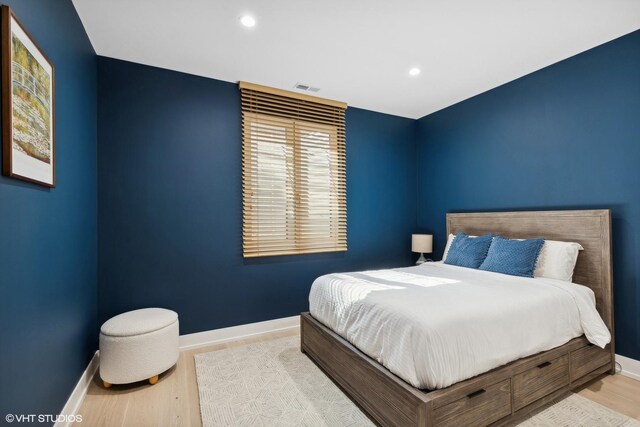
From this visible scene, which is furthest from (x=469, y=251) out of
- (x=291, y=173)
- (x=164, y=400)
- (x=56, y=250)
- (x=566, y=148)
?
(x=56, y=250)

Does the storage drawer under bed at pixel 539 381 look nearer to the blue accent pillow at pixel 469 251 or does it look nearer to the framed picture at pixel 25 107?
the blue accent pillow at pixel 469 251

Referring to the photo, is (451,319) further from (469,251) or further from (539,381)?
(469,251)

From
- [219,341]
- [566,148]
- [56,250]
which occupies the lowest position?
[219,341]

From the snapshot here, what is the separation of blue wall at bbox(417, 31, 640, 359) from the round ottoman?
3.58 m

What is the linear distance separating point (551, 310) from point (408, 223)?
253 cm

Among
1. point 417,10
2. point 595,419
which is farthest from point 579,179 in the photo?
point 417,10

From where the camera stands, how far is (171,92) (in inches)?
119

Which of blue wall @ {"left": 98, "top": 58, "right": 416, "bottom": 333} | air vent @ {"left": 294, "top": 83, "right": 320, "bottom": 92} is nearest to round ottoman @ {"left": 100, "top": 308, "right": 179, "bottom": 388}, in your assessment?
blue wall @ {"left": 98, "top": 58, "right": 416, "bottom": 333}

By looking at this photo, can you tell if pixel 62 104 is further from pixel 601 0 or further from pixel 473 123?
pixel 473 123

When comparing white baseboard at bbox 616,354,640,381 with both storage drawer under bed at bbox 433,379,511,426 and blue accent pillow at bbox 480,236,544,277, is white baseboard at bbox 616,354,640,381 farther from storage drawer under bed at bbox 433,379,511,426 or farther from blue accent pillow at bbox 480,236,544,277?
storage drawer under bed at bbox 433,379,511,426

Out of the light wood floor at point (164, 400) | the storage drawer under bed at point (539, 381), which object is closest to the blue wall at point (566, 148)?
the light wood floor at point (164, 400)

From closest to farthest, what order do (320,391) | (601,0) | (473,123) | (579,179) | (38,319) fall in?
(38,319), (601,0), (320,391), (579,179), (473,123)

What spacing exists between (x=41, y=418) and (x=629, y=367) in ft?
13.4

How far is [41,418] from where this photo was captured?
4.86 ft
